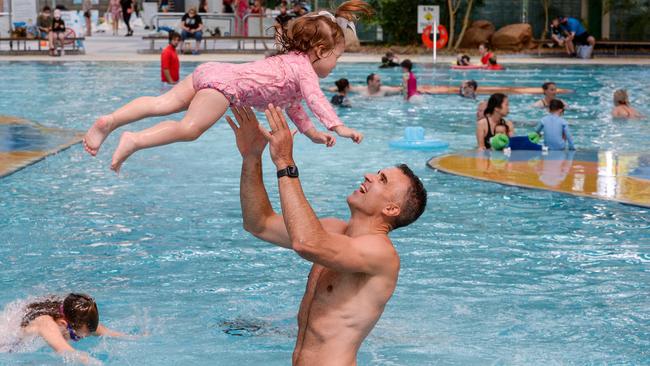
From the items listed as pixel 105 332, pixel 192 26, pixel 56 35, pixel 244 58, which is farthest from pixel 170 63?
pixel 105 332

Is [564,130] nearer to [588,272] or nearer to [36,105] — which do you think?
[588,272]

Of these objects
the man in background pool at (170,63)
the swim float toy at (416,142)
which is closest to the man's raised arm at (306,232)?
the swim float toy at (416,142)

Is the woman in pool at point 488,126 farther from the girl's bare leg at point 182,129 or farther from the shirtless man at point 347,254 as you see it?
the shirtless man at point 347,254

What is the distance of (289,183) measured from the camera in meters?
3.84

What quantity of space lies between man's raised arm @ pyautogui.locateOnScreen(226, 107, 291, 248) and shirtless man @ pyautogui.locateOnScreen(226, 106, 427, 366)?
12 centimetres

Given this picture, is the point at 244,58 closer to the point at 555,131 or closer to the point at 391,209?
the point at 555,131

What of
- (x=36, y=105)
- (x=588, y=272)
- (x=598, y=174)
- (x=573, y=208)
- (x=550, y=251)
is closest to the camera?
(x=588, y=272)

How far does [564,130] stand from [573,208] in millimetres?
3383

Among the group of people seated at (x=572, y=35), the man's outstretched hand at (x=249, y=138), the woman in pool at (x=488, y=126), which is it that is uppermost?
the group of people seated at (x=572, y=35)

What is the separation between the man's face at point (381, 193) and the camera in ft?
13.5

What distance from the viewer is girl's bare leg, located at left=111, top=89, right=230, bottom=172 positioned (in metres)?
4.83

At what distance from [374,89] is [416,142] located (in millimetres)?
6249

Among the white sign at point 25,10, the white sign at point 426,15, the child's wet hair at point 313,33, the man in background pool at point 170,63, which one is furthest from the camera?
the white sign at point 25,10

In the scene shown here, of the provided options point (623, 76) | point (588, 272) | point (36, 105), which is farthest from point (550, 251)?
point (623, 76)
